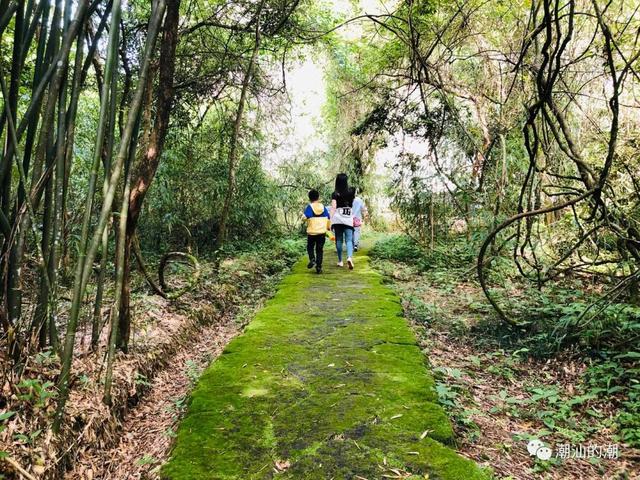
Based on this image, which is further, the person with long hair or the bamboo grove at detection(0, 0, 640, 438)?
the person with long hair

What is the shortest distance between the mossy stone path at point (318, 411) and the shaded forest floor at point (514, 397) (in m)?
0.29

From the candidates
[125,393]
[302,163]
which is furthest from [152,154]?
[302,163]

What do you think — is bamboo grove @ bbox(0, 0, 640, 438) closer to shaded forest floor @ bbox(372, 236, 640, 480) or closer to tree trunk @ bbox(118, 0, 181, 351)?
tree trunk @ bbox(118, 0, 181, 351)

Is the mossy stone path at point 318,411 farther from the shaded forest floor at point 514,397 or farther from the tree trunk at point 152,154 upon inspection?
the tree trunk at point 152,154

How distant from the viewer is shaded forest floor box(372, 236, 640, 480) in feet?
7.92

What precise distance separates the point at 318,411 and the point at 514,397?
1.61m

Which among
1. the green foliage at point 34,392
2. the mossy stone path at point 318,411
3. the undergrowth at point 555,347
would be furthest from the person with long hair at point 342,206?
the green foliage at point 34,392

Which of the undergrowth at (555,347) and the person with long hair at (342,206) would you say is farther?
the person with long hair at (342,206)

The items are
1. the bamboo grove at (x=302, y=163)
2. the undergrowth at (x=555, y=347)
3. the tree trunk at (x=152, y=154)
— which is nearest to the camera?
the bamboo grove at (x=302, y=163)

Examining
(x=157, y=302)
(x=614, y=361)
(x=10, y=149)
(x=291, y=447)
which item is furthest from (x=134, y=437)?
(x=614, y=361)

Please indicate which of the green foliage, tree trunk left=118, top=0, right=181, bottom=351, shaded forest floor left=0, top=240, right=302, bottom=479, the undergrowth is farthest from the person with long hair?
the green foliage

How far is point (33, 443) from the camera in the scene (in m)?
1.96

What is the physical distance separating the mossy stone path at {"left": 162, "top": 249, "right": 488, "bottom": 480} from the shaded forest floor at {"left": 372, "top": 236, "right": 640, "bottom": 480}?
0.96ft

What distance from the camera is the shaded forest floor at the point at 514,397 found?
241cm
